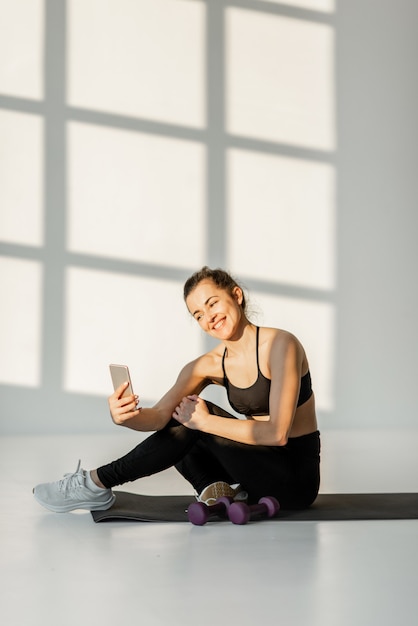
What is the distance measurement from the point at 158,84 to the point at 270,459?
3584 mm

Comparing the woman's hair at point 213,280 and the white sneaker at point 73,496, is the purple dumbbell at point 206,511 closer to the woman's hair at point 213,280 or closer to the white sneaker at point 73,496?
the white sneaker at point 73,496

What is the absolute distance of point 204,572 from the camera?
2.09m

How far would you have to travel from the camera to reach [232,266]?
19.0 ft

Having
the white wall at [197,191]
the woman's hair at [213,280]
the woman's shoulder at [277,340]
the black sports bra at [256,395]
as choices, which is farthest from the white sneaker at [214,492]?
the white wall at [197,191]

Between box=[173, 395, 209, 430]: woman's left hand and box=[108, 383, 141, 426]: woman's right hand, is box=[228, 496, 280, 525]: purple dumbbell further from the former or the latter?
box=[108, 383, 141, 426]: woman's right hand

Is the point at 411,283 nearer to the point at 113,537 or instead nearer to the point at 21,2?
the point at 21,2

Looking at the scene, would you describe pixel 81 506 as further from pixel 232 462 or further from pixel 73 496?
pixel 232 462

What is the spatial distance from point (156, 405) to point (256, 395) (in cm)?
32

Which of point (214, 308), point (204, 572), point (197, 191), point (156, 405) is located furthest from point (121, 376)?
point (197, 191)

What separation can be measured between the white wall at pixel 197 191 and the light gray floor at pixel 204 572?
2699mm

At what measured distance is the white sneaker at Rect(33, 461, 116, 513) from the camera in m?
2.73

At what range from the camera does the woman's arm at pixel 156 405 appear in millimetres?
2678

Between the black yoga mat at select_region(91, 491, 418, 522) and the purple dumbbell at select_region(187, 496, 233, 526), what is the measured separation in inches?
3.2

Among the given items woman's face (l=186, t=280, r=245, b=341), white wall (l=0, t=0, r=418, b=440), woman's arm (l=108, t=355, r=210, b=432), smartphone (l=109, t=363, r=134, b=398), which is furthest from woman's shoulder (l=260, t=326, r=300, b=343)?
white wall (l=0, t=0, r=418, b=440)
